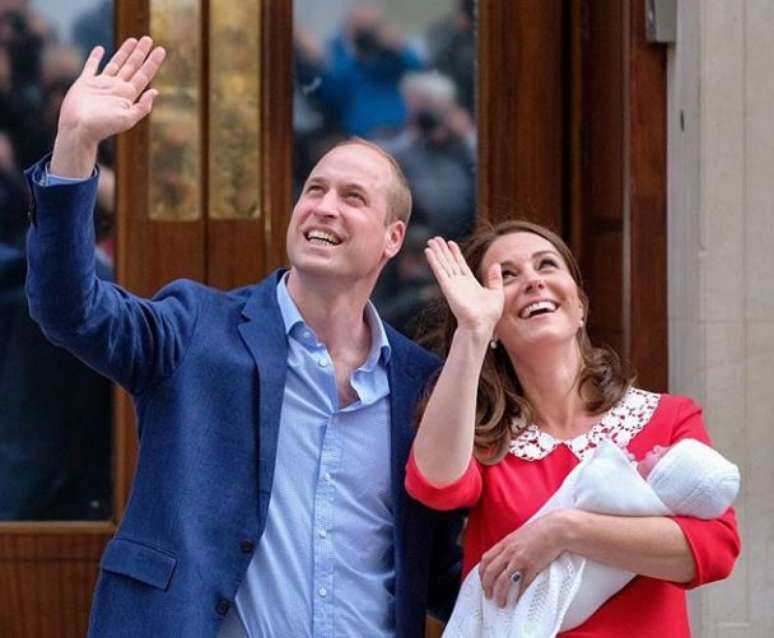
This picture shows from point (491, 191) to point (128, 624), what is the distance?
2.01 meters

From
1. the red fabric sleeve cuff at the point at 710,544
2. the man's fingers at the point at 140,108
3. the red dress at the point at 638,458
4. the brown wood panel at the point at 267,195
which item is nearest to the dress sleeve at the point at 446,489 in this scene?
the red dress at the point at 638,458

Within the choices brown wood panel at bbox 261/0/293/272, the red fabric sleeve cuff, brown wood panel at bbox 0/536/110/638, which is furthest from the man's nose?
brown wood panel at bbox 0/536/110/638

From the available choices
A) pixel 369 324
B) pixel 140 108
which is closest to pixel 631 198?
pixel 369 324

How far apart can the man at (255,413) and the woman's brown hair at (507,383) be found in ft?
0.50

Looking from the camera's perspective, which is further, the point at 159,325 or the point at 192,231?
the point at 192,231

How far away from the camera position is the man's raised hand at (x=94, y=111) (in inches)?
124

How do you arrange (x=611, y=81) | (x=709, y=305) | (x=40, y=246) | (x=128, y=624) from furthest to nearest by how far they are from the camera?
(x=611, y=81)
(x=709, y=305)
(x=128, y=624)
(x=40, y=246)

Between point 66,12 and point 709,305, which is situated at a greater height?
point 66,12

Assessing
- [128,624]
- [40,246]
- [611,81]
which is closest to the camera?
[40,246]

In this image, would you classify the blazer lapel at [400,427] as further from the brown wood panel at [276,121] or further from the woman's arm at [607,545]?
the brown wood panel at [276,121]

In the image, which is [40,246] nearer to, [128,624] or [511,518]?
[128,624]

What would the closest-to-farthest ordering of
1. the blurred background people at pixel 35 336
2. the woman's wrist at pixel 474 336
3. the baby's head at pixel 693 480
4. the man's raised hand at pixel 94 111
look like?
the man's raised hand at pixel 94 111, the baby's head at pixel 693 480, the woman's wrist at pixel 474 336, the blurred background people at pixel 35 336

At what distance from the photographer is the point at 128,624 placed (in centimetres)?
338

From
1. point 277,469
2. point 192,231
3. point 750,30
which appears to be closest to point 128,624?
point 277,469
